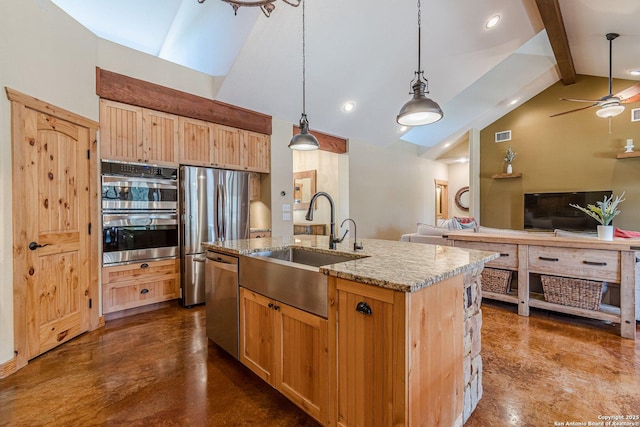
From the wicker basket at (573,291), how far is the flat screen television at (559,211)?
430 cm

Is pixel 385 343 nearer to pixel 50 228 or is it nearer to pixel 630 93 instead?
pixel 50 228

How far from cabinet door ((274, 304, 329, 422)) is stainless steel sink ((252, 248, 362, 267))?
566 mm

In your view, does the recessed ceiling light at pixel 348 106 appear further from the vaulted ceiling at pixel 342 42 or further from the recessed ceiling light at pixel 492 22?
the recessed ceiling light at pixel 492 22

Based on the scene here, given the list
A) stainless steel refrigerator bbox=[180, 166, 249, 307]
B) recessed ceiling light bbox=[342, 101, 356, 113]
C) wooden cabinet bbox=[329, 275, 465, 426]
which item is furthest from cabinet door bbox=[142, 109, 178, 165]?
wooden cabinet bbox=[329, 275, 465, 426]

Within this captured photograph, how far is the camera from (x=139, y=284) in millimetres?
3355

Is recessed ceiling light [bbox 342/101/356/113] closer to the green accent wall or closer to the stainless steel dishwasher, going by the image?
the stainless steel dishwasher

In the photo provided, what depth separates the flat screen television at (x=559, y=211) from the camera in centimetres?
629

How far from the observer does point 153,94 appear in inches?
135

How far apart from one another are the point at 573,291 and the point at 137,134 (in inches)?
194

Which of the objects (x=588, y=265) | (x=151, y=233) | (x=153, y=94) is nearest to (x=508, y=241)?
(x=588, y=265)

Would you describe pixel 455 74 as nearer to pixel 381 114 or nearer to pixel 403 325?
pixel 381 114

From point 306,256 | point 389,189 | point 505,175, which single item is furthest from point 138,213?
point 505,175

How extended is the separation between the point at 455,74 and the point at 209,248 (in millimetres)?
4818

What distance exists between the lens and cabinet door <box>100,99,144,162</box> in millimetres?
3105
